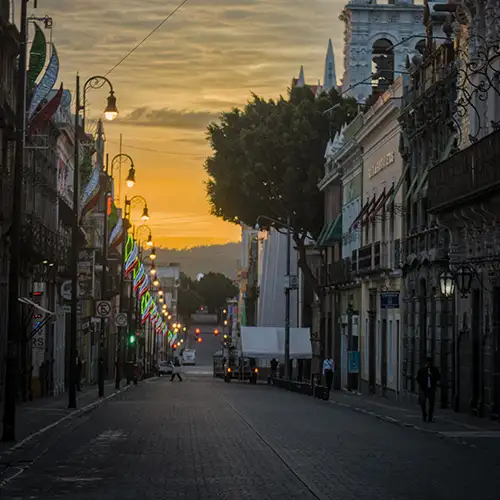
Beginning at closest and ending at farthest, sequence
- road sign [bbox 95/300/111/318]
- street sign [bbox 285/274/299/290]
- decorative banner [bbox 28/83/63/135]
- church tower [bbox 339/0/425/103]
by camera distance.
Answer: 1. decorative banner [bbox 28/83/63/135]
2. road sign [bbox 95/300/111/318]
3. street sign [bbox 285/274/299/290]
4. church tower [bbox 339/0/425/103]

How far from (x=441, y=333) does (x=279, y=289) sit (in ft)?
221

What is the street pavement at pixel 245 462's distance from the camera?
63.4 feet

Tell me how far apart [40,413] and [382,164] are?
938 inches

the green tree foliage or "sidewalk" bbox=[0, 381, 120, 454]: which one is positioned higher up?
the green tree foliage

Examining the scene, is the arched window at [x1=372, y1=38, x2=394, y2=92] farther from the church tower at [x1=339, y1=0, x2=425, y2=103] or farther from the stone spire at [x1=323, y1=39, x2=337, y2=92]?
the stone spire at [x1=323, y1=39, x2=337, y2=92]

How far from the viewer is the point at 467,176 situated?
37719 millimetres

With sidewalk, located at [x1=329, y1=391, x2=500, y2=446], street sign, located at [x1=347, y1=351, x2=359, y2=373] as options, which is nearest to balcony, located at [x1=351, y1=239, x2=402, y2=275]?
street sign, located at [x1=347, y1=351, x2=359, y2=373]

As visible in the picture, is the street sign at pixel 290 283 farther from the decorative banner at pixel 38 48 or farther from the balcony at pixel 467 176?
the decorative banner at pixel 38 48

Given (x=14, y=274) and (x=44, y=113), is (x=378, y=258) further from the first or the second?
(x=14, y=274)

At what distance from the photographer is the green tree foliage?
78688 millimetres

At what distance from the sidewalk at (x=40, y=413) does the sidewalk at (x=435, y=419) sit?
28.5ft

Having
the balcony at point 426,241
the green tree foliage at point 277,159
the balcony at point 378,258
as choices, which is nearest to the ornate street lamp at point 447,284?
the balcony at point 426,241

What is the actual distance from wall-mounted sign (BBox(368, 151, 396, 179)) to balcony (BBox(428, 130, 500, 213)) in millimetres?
15088

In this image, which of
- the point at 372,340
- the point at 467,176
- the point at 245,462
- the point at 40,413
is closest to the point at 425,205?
the point at 467,176
